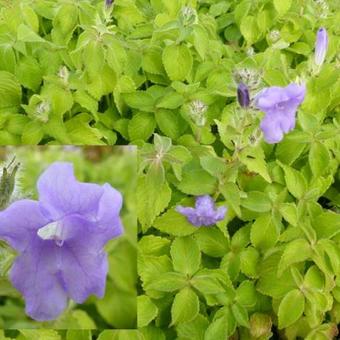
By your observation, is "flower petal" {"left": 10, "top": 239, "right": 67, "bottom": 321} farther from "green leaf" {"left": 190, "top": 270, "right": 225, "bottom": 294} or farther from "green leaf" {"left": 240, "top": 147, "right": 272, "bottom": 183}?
"green leaf" {"left": 240, "top": 147, "right": 272, "bottom": 183}

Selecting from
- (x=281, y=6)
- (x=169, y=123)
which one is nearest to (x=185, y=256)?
(x=169, y=123)

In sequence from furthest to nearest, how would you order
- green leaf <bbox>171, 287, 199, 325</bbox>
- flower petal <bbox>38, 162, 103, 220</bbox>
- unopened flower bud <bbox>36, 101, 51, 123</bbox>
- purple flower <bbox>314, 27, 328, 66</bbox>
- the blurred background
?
purple flower <bbox>314, 27, 328, 66</bbox> < unopened flower bud <bbox>36, 101, 51, 123</bbox> < green leaf <bbox>171, 287, 199, 325</bbox> < the blurred background < flower petal <bbox>38, 162, 103, 220</bbox>

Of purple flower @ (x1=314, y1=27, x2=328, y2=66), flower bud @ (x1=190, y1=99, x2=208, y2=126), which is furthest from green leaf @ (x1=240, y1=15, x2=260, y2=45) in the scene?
flower bud @ (x1=190, y1=99, x2=208, y2=126)

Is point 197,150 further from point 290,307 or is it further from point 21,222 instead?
point 21,222

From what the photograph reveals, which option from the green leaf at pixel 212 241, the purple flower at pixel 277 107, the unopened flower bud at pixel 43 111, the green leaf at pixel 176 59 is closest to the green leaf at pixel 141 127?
the green leaf at pixel 176 59

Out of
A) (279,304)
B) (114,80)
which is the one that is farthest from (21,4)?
(279,304)

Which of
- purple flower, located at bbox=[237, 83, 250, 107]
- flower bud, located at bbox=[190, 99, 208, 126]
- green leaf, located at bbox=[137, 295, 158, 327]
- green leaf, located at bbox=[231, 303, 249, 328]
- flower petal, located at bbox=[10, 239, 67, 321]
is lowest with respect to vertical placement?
green leaf, located at bbox=[231, 303, 249, 328]
